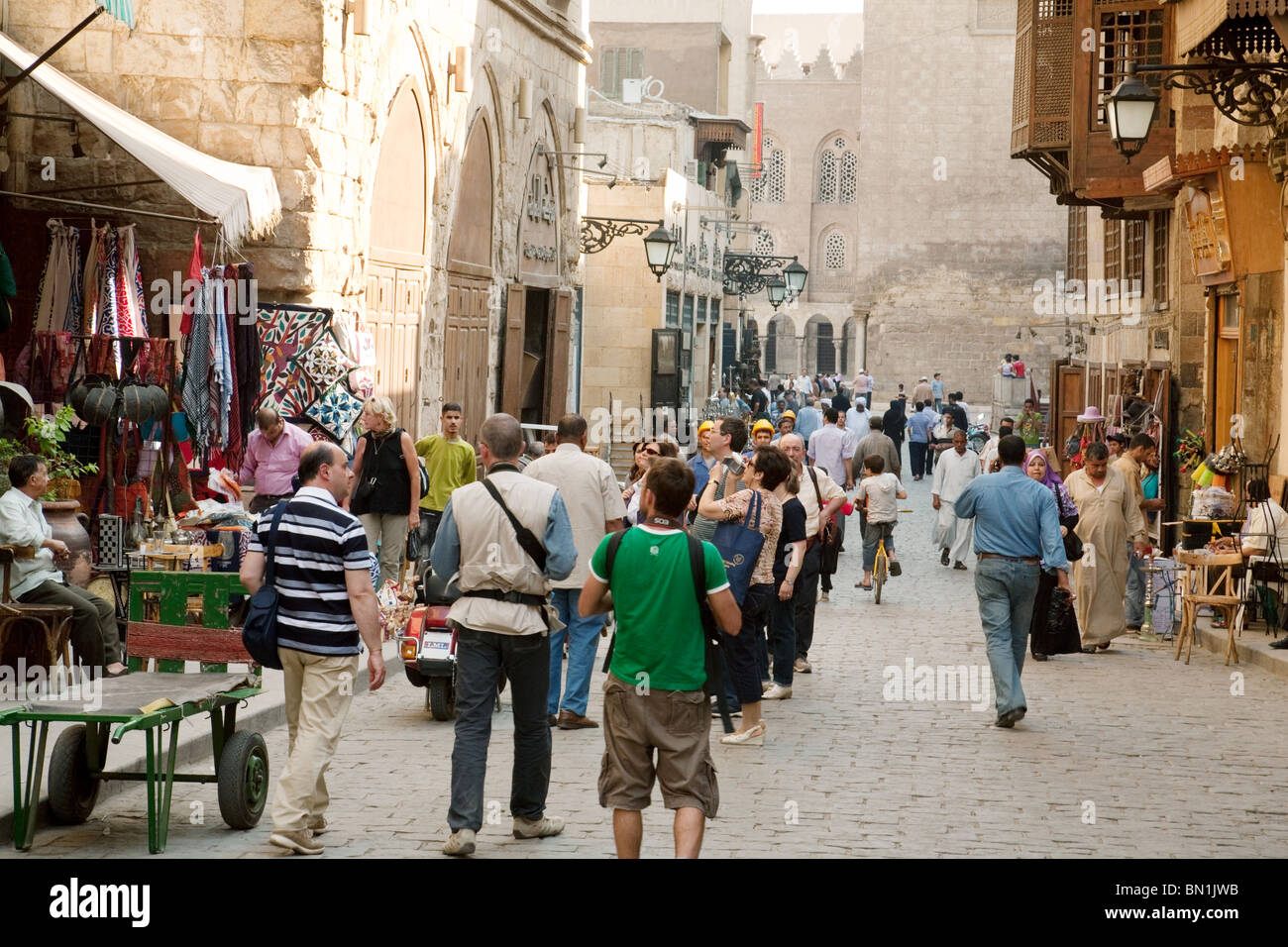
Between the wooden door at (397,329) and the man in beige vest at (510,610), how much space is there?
805 cm

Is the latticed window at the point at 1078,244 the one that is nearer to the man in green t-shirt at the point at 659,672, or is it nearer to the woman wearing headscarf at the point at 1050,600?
the woman wearing headscarf at the point at 1050,600

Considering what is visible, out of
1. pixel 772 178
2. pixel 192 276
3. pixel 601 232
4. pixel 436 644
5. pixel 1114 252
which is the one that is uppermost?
pixel 772 178

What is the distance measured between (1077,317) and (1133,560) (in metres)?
14.5

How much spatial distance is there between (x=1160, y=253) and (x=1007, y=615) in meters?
12.8

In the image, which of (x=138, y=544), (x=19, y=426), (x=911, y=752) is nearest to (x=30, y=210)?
(x=19, y=426)

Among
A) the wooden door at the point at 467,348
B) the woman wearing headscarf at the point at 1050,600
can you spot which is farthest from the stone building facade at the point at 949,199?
the woman wearing headscarf at the point at 1050,600

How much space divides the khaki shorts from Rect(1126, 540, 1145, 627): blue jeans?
867cm

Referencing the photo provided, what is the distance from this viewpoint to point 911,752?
8906mm

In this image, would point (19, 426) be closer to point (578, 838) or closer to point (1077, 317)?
point (578, 838)

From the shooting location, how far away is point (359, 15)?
524 inches

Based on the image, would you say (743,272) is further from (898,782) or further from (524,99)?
(898,782)

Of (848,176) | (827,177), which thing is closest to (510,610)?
(848,176)

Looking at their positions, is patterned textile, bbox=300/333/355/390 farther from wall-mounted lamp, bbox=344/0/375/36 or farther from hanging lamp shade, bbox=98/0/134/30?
hanging lamp shade, bbox=98/0/134/30

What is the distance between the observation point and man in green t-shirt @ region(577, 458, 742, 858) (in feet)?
19.3
